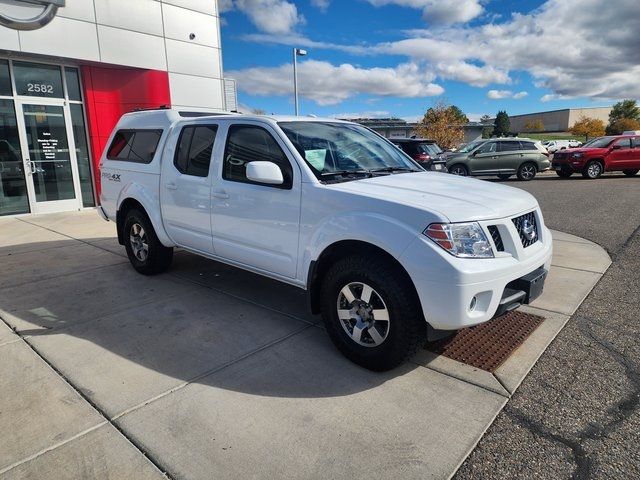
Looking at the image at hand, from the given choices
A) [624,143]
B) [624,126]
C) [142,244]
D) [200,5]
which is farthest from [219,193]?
[624,126]

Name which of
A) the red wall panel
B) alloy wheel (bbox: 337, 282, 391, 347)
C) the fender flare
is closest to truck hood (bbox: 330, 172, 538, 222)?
alloy wheel (bbox: 337, 282, 391, 347)

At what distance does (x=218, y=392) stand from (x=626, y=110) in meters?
134

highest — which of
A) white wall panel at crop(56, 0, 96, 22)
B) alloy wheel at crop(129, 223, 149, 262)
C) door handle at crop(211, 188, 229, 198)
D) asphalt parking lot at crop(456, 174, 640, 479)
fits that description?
white wall panel at crop(56, 0, 96, 22)

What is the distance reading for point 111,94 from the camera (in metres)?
11.5

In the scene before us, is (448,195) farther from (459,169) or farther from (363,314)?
(459,169)

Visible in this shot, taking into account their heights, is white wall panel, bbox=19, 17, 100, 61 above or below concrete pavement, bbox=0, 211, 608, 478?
above

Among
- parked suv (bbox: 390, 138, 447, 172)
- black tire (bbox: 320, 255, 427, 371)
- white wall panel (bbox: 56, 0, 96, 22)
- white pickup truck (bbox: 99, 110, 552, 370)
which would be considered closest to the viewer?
white pickup truck (bbox: 99, 110, 552, 370)

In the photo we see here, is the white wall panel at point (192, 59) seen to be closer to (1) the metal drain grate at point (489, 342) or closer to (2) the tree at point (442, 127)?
(1) the metal drain grate at point (489, 342)

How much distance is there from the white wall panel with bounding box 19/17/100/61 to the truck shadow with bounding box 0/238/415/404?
640 centimetres

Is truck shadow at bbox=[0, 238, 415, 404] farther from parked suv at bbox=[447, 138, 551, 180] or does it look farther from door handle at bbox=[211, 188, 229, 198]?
parked suv at bbox=[447, 138, 551, 180]

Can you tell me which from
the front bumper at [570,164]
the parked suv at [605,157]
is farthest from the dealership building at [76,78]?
the parked suv at [605,157]

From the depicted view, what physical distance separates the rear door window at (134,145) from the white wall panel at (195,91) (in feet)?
23.2

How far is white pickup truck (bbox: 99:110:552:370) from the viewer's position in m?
2.88

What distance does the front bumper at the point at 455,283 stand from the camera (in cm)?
277
